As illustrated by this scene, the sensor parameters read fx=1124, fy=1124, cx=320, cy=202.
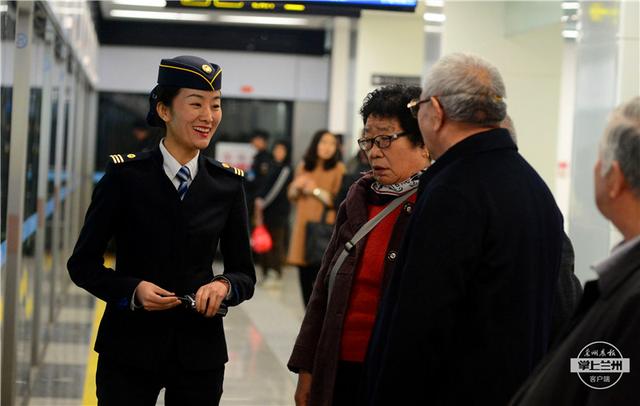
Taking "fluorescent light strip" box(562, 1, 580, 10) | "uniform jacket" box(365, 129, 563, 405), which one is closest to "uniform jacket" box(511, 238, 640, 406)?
"uniform jacket" box(365, 129, 563, 405)

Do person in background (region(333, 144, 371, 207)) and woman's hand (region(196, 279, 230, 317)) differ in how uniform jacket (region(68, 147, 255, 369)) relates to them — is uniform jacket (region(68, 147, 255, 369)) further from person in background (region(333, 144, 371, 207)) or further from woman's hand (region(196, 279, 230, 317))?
person in background (region(333, 144, 371, 207))

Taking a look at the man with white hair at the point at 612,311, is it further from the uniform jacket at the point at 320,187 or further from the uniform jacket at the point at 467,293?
the uniform jacket at the point at 320,187

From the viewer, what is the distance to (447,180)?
2693 millimetres

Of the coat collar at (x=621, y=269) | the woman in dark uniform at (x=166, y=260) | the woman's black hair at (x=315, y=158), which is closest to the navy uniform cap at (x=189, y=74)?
the woman in dark uniform at (x=166, y=260)

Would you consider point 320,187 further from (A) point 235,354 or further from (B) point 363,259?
(B) point 363,259

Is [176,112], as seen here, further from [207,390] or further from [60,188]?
[60,188]

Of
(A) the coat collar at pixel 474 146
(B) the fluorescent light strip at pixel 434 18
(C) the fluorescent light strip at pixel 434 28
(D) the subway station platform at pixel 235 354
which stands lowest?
(D) the subway station platform at pixel 235 354

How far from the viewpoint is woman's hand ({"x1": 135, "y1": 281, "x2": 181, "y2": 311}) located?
333 centimetres

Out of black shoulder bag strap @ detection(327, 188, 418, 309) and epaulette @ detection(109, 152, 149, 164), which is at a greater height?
epaulette @ detection(109, 152, 149, 164)

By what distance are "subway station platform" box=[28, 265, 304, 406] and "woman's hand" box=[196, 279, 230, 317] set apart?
373 cm

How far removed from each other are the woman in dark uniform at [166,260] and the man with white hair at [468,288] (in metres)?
0.86

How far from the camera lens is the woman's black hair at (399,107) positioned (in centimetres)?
351

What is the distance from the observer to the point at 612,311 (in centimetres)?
205

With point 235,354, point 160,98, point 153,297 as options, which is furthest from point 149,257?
point 235,354
